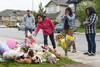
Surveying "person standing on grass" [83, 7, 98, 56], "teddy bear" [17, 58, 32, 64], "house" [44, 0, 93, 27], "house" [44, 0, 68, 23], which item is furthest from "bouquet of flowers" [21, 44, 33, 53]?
"house" [44, 0, 68, 23]

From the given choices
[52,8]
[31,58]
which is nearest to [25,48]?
[31,58]

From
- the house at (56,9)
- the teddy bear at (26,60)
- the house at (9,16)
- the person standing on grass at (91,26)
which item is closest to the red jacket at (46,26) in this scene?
the person standing on grass at (91,26)

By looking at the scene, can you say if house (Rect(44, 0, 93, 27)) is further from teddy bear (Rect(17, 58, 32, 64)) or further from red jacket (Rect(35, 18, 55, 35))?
teddy bear (Rect(17, 58, 32, 64))

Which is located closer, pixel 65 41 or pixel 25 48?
pixel 25 48

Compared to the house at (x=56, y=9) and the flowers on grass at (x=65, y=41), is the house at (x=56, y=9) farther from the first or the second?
the flowers on grass at (x=65, y=41)

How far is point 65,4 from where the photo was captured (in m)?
41.6

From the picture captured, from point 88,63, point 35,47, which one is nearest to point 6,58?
point 35,47

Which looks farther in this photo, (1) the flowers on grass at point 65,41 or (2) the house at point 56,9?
(2) the house at point 56,9

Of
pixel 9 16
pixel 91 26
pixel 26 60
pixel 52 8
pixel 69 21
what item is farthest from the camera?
pixel 9 16

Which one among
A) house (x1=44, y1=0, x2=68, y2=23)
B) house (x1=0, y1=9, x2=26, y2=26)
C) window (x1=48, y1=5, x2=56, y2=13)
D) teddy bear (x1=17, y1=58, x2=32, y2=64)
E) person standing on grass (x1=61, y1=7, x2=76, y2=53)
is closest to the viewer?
teddy bear (x1=17, y1=58, x2=32, y2=64)

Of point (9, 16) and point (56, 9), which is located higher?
point (56, 9)

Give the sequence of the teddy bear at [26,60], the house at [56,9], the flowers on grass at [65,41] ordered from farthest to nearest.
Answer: the house at [56,9] < the flowers on grass at [65,41] < the teddy bear at [26,60]

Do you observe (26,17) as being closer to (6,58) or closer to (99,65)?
(6,58)

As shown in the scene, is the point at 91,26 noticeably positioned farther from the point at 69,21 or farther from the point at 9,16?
the point at 9,16
